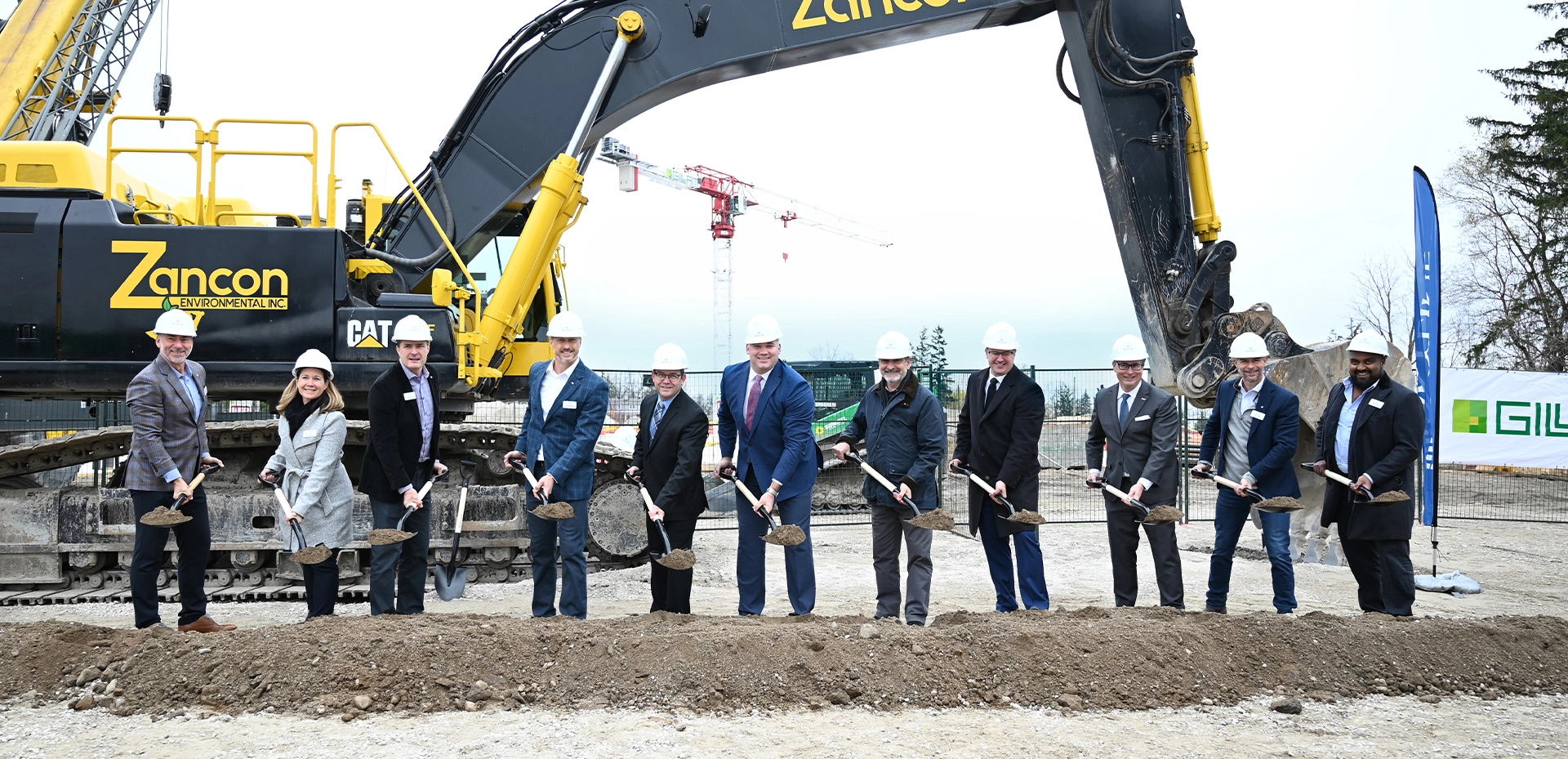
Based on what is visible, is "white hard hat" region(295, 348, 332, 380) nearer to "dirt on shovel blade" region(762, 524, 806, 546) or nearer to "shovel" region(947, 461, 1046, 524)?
"dirt on shovel blade" region(762, 524, 806, 546)

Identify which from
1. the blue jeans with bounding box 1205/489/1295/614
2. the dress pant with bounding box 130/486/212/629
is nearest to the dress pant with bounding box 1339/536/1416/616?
the blue jeans with bounding box 1205/489/1295/614

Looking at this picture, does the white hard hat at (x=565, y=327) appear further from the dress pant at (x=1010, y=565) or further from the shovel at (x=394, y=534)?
the dress pant at (x=1010, y=565)

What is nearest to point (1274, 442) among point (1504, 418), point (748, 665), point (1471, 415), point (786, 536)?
point (786, 536)

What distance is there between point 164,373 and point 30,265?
181 centimetres

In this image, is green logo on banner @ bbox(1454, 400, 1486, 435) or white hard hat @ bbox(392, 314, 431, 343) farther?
green logo on banner @ bbox(1454, 400, 1486, 435)

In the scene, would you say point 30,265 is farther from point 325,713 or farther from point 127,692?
point 325,713

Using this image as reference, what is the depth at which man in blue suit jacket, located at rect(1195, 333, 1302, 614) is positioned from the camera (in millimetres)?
6168

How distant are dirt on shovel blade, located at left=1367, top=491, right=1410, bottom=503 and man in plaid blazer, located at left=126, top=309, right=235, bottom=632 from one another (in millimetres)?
6400

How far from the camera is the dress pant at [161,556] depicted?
5652 mm

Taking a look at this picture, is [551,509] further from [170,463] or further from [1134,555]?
[1134,555]

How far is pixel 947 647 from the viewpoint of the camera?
486 centimetres

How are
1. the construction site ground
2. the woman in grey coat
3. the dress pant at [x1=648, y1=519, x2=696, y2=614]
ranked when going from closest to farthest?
1. the construction site ground
2. the woman in grey coat
3. the dress pant at [x1=648, y1=519, x2=696, y2=614]

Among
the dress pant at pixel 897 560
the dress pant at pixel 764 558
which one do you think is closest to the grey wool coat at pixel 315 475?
the dress pant at pixel 764 558

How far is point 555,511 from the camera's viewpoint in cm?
564
